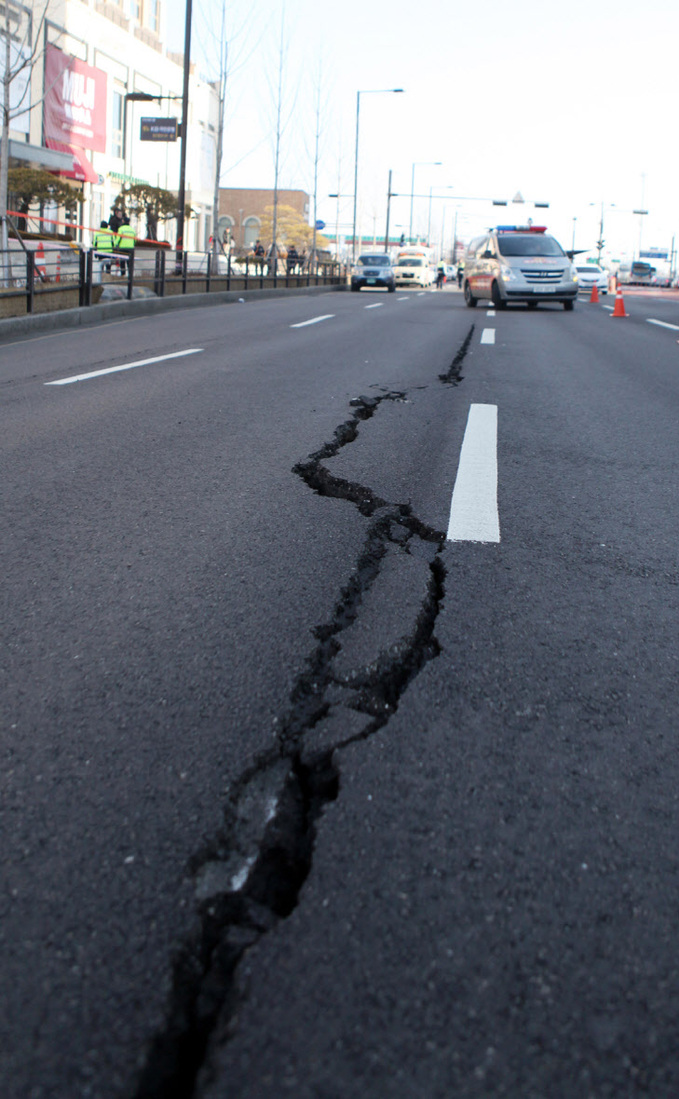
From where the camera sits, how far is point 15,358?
9656 mm

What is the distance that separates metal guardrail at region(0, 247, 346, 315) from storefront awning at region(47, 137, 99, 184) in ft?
26.1

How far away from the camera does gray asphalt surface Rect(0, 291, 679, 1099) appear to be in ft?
4.33

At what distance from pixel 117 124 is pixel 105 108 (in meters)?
3.96

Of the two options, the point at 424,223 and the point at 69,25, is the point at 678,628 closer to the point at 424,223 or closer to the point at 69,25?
the point at 69,25

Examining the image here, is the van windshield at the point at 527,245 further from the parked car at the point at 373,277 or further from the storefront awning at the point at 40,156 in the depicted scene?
the parked car at the point at 373,277

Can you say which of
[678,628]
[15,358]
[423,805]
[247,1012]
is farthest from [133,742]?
[15,358]

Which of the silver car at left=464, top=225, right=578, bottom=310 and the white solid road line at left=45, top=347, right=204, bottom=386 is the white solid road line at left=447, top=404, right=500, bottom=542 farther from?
the silver car at left=464, top=225, right=578, bottom=310

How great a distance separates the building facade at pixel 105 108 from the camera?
30203 millimetres

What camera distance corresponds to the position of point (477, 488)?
4.40 m

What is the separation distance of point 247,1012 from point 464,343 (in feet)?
36.8

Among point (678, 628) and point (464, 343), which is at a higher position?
point (464, 343)

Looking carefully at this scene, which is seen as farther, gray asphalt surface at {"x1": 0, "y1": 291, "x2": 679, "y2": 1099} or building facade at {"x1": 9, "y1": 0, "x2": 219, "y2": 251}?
building facade at {"x1": 9, "y1": 0, "x2": 219, "y2": 251}

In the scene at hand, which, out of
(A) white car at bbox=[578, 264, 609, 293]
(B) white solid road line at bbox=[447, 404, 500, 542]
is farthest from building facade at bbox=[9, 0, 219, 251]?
(B) white solid road line at bbox=[447, 404, 500, 542]

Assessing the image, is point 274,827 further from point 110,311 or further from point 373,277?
point 373,277
